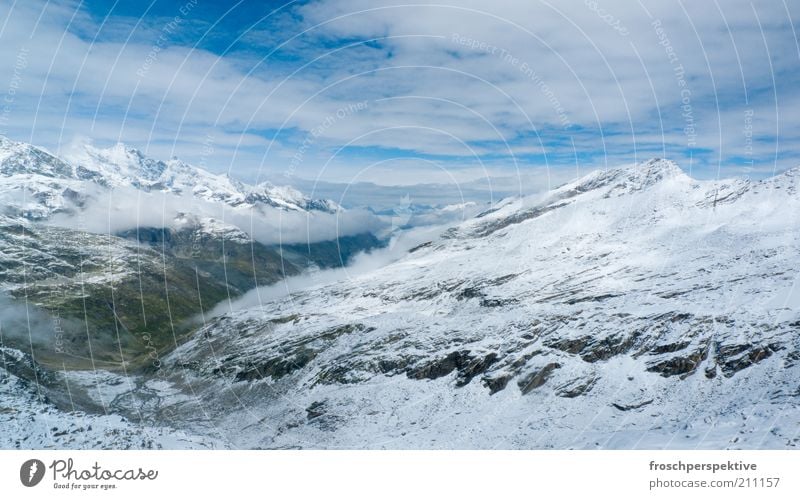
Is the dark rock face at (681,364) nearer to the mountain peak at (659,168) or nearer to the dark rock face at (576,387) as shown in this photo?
the dark rock face at (576,387)

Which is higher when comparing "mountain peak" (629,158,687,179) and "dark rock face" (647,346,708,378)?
"mountain peak" (629,158,687,179)

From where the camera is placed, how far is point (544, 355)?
50.9 m

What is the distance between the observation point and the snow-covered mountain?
1496 inches

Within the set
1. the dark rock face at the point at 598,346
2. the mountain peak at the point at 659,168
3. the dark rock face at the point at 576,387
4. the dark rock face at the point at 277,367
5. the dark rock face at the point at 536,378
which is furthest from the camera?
the mountain peak at the point at 659,168

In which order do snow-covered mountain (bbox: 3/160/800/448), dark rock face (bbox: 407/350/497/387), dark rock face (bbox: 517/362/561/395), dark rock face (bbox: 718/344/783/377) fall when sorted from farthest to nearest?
dark rock face (bbox: 407/350/497/387)
dark rock face (bbox: 517/362/561/395)
dark rock face (bbox: 718/344/783/377)
snow-covered mountain (bbox: 3/160/800/448)

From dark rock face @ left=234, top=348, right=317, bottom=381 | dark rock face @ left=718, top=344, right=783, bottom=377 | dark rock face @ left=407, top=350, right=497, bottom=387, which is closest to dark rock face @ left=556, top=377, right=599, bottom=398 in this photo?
dark rock face @ left=407, top=350, right=497, bottom=387

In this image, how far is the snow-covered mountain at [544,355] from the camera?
38.0m

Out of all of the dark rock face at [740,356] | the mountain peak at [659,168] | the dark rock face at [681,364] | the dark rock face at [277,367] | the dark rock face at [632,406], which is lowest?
the dark rock face at [277,367]

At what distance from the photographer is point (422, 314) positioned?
249 ft

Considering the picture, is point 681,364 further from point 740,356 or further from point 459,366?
point 459,366

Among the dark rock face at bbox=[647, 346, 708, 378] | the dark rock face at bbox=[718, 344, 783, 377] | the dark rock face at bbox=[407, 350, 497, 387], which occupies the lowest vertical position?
the dark rock face at bbox=[407, 350, 497, 387]

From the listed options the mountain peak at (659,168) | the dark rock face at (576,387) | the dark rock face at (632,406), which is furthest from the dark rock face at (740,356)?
the mountain peak at (659,168)

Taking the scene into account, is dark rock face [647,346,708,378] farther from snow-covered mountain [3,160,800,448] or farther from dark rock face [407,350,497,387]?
dark rock face [407,350,497,387]
